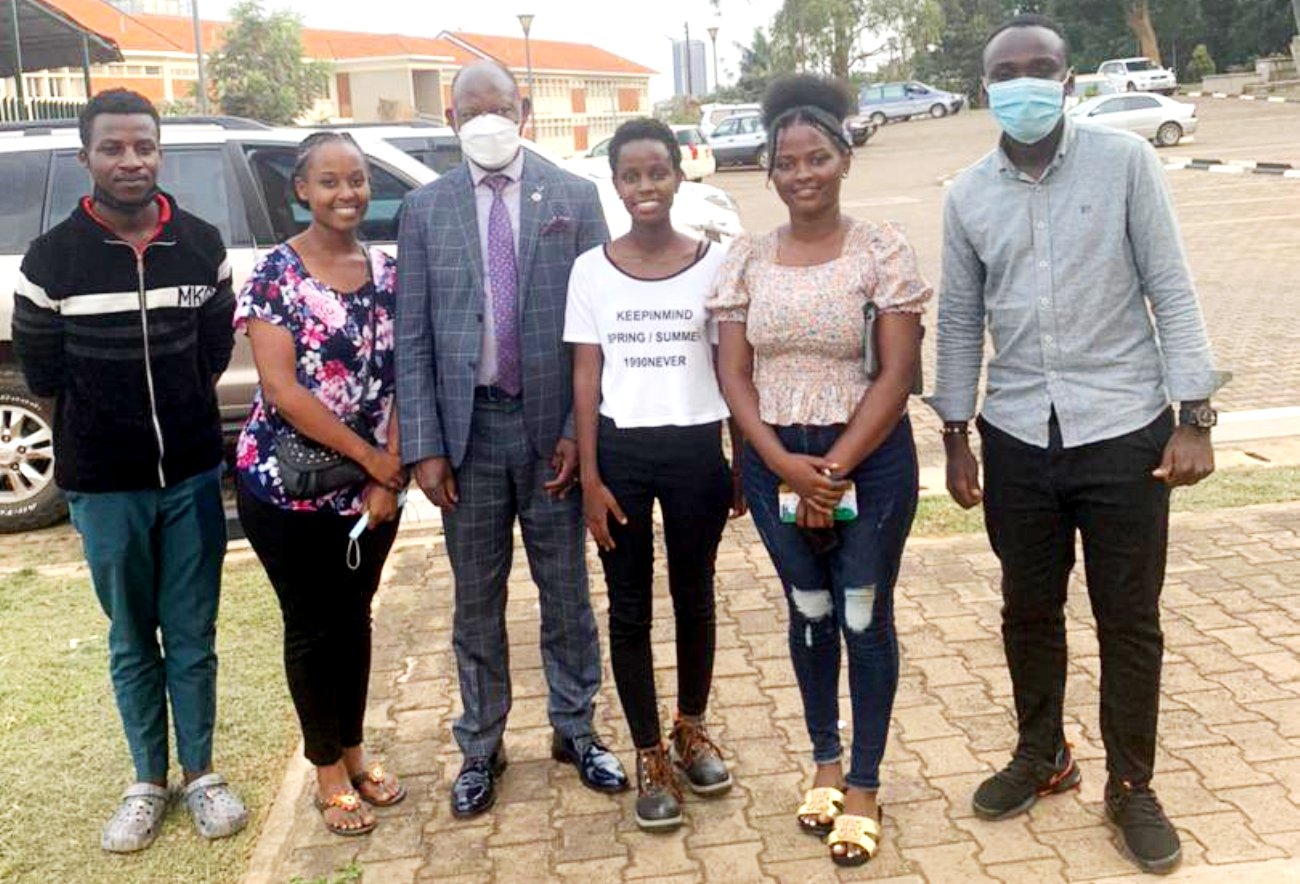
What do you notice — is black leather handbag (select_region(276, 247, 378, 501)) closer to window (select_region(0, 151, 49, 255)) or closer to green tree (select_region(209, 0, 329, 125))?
window (select_region(0, 151, 49, 255))

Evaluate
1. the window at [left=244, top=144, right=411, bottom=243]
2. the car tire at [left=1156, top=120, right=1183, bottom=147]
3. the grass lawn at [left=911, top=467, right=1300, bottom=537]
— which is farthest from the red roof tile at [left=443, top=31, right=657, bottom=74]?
the grass lawn at [left=911, top=467, right=1300, bottom=537]

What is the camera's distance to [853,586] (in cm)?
342

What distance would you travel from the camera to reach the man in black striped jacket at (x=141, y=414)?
3533 millimetres

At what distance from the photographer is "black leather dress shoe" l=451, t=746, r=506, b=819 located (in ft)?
12.6

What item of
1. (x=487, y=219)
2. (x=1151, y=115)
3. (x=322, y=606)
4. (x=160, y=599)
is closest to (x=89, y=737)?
(x=160, y=599)

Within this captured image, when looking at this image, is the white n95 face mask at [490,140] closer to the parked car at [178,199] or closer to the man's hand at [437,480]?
the man's hand at [437,480]

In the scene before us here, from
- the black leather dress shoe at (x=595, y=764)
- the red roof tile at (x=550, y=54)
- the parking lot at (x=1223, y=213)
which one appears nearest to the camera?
the black leather dress shoe at (x=595, y=764)

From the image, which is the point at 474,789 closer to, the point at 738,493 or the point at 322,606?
the point at 322,606

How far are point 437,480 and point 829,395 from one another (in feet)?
3.53

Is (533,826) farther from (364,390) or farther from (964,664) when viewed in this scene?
(964,664)

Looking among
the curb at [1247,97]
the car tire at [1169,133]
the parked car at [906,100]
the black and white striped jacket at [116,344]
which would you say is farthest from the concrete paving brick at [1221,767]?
the parked car at [906,100]

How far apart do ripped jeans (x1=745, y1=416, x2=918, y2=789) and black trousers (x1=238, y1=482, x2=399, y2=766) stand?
3.59 ft

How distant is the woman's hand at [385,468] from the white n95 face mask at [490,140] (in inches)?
32.2

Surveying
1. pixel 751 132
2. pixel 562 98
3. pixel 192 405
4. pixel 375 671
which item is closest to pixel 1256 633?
pixel 375 671
